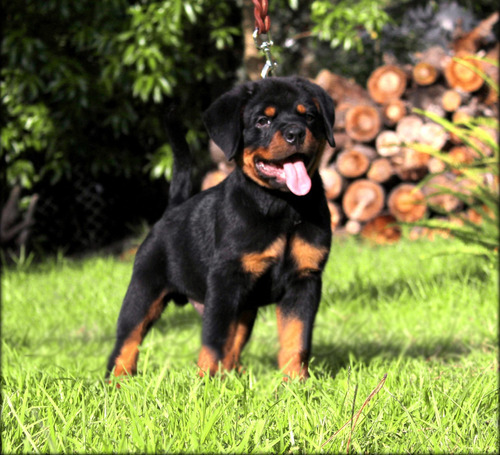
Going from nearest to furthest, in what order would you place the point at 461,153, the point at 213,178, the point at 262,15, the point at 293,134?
the point at 293,134
the point at 262,15
the point at 461,153
the point at 213,178

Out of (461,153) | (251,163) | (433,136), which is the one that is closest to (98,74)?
(433,136)

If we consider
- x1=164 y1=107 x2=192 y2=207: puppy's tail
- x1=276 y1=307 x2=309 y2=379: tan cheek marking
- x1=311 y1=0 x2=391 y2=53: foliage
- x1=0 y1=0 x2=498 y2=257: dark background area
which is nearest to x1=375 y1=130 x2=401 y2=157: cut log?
x1=0 y1=0 x2=498 y2=257: dark background area

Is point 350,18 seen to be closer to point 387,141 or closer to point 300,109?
point 387,141

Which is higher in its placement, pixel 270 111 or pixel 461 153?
pixel 270 111

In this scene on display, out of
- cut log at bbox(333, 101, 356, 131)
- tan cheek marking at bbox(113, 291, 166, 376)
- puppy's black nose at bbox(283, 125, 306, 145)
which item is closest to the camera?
puppy's black nose at bbox(283, 125, 306, 145)

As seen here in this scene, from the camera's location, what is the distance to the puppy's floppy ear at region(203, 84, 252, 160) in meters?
2.31

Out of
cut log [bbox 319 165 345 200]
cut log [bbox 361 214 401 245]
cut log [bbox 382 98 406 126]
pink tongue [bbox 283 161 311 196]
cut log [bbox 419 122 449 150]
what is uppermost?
pink tongue [bbox 283 161 311 196]

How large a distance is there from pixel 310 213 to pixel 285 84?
0.49 meters

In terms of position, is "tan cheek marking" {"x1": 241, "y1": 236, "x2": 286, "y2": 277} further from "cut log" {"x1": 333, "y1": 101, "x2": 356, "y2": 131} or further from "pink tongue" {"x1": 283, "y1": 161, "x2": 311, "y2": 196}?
"cut log" {"x1": 333, "y1": 101, "x2": 356, "y2": 131}

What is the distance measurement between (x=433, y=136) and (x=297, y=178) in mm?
4389

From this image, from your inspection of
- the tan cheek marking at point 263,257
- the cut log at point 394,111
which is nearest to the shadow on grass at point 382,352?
the tan cheek marking at point 263,257

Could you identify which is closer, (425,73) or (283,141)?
(283,141)

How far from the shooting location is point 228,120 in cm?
234

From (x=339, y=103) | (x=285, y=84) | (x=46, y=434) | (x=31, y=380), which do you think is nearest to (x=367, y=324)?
(x=285, y=84)
